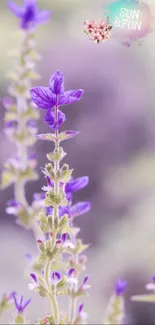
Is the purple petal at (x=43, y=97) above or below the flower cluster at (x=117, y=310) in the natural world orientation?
above

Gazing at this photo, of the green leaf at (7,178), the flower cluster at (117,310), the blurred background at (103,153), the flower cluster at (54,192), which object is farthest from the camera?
the blurred background at (103,153)

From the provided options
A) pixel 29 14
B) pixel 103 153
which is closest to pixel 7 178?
pixel 29 14

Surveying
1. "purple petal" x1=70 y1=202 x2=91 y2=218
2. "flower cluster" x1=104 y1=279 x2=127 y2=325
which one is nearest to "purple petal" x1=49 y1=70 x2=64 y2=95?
"purple petal" x1=70 y1=202 x2=91 y2=218

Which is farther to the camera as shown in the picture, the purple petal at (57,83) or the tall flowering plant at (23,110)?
the tall flowering plant at (23,110)

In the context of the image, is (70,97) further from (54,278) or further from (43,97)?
(54,278)

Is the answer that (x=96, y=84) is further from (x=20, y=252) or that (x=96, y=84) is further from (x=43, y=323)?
(x=43, y=323)

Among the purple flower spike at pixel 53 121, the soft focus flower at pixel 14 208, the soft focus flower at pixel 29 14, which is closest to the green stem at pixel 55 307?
the purple flower spike at pixel 53 121

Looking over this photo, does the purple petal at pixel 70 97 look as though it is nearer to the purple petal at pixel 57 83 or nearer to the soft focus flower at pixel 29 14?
the purple petal at pixel 57 83
